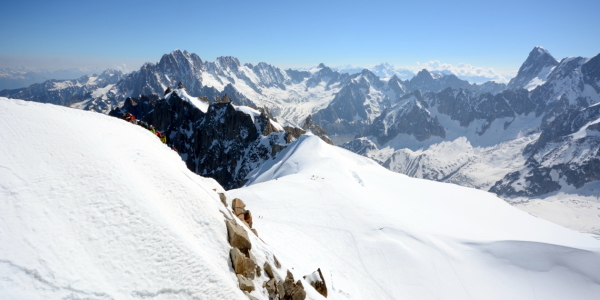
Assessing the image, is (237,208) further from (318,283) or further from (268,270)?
(318,283)

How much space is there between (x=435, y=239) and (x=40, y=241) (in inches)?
1047

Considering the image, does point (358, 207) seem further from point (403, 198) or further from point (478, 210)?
point (478, 210)

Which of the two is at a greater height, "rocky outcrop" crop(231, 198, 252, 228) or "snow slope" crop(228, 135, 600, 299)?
"rocky outcrop" crop(231, 198, 252, 228)

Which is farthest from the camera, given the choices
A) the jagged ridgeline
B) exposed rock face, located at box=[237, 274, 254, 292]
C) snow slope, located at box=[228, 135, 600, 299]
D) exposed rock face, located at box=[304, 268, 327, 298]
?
the jagged ridgeline

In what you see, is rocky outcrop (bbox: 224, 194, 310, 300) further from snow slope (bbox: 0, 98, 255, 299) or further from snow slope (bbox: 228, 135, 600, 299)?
snow slope (bbox: 228, 135, 600, 299)

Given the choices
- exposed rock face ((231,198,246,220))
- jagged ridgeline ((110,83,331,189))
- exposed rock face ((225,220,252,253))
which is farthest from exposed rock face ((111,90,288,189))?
exposed rock face ((225,220,252,253))

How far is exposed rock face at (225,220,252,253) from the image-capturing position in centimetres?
1102

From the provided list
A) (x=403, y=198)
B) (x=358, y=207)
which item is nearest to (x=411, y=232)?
(x=358, y=207)

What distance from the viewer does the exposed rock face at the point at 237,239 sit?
11.0 metres

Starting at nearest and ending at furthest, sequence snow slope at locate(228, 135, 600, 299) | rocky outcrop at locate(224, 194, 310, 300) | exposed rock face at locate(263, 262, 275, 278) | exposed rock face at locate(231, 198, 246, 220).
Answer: rocky outcrop at locate(224, 194, 310, 300), exposed rock face at locate(263, 262, 275, 278), exposed rock face at locate(231, 198, 246, 220), snow slope at locate(228, 135, 600, 299)

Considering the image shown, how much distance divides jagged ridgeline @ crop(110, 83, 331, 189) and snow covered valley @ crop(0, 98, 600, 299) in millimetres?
76085

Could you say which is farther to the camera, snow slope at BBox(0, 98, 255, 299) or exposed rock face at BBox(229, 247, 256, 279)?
exposed rock face at BBox(229, 247, 256, 279)

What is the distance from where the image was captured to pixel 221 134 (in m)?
121

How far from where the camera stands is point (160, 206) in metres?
9.81
